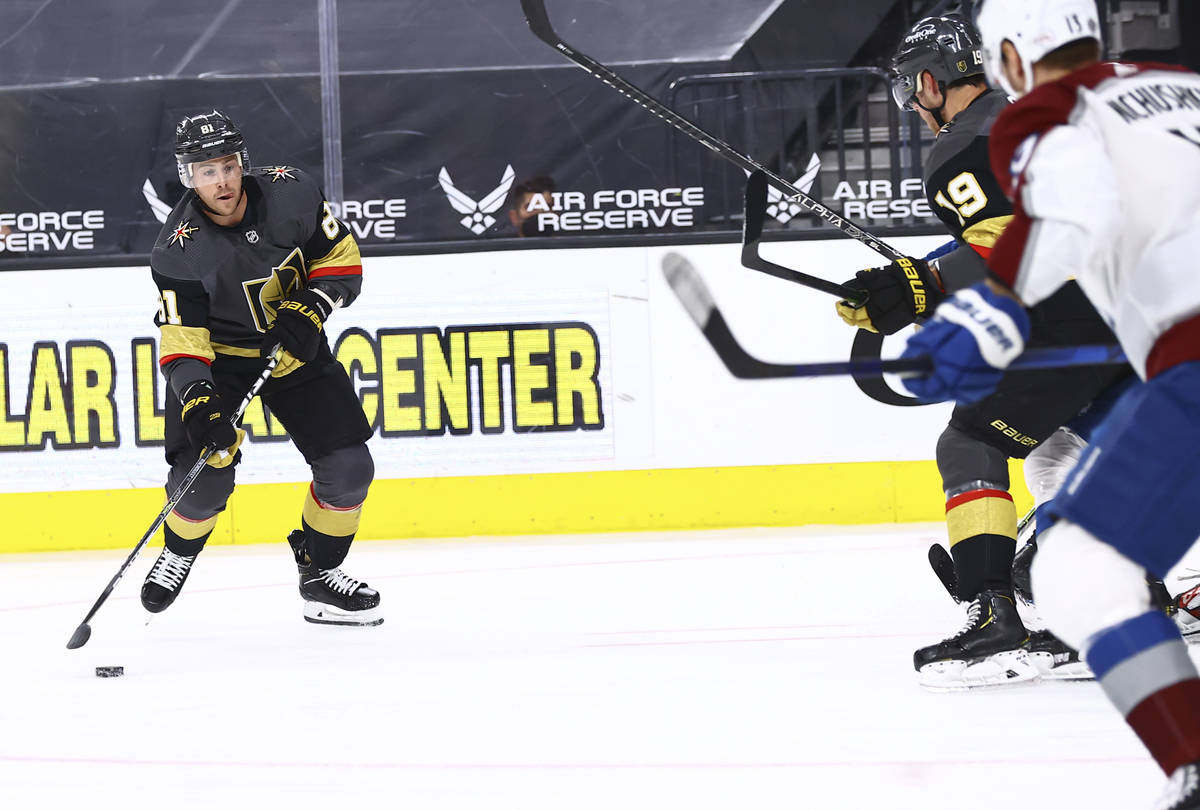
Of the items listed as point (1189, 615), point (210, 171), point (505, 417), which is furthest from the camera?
point (505, 417)

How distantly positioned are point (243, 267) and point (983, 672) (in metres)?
1.83

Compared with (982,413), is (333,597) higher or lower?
lower

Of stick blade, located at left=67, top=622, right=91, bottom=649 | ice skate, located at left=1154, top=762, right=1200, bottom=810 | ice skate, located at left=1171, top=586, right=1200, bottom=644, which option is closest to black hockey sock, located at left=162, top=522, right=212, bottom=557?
stick blade, located at left=67, top=622, right=91, bottom=649

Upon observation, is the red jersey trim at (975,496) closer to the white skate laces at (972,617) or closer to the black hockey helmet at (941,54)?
the white skate laces at (972,617)

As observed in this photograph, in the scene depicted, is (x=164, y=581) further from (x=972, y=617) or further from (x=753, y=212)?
(x=972, y=617)

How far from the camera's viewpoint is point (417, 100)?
16.6ft

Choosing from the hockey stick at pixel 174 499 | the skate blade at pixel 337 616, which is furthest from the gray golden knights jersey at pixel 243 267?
the skate blade at pixel 337 616

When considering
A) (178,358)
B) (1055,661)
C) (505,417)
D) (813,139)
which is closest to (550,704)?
(1055,661)

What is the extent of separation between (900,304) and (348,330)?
268 cm

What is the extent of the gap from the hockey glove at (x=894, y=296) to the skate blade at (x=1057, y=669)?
605mm

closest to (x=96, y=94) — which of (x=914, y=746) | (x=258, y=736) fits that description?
(x=258, y=736)

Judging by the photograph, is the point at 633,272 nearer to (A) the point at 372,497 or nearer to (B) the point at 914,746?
(A) the point at 372,497

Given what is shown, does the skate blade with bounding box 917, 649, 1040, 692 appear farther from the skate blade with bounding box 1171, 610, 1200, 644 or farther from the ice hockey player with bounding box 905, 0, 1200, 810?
the ice hockey player with bounding box 905, 0, 1200, 810

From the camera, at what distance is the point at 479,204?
498cm
